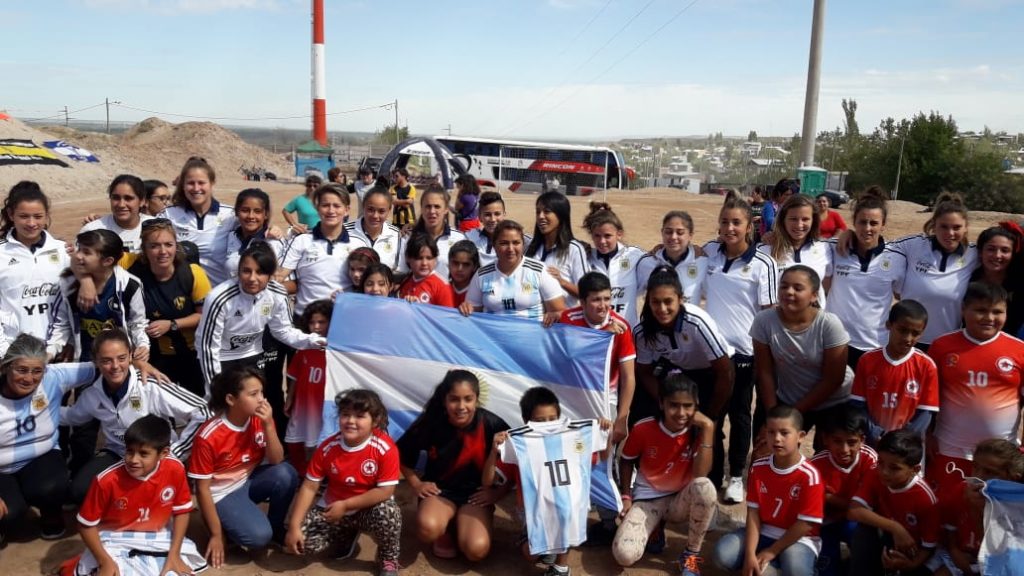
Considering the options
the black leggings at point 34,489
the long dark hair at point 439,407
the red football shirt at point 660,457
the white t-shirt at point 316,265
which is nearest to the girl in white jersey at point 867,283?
the red football shirt at point 660,457

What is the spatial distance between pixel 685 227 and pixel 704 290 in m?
0.48

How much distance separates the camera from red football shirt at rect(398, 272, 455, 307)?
5.43 m

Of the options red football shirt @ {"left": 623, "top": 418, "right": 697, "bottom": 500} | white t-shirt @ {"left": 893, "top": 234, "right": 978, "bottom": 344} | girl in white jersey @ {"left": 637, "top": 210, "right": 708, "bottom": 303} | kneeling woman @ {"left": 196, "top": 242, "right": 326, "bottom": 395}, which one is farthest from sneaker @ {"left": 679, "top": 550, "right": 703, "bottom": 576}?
kneeling woman @ {"left": 196, "top": 242, "right": 326, "bottom": 395}

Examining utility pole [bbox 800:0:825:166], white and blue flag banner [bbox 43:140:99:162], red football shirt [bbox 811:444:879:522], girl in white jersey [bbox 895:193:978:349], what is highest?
utility pole [bbox 800:0:825:166]

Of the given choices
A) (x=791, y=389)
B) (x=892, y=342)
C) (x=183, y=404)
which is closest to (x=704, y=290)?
(x=791, y=389)

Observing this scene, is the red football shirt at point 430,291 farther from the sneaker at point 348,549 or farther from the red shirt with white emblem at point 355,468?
the sneaker at point 348,549

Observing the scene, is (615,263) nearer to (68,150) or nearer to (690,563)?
(690,563)

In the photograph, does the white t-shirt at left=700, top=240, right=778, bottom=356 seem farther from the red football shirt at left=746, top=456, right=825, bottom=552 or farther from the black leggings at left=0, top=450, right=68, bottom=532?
the black leggings at left=0, top=450, right=68, bottom=532

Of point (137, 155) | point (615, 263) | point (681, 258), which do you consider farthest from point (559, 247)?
point (137, 155)

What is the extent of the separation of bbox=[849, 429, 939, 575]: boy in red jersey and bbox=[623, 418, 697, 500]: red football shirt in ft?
3.14

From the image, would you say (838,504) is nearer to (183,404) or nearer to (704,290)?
(704,290)

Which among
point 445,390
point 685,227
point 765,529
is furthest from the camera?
point 685,227

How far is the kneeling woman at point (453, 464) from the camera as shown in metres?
4.45

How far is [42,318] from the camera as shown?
5141 millimetres
